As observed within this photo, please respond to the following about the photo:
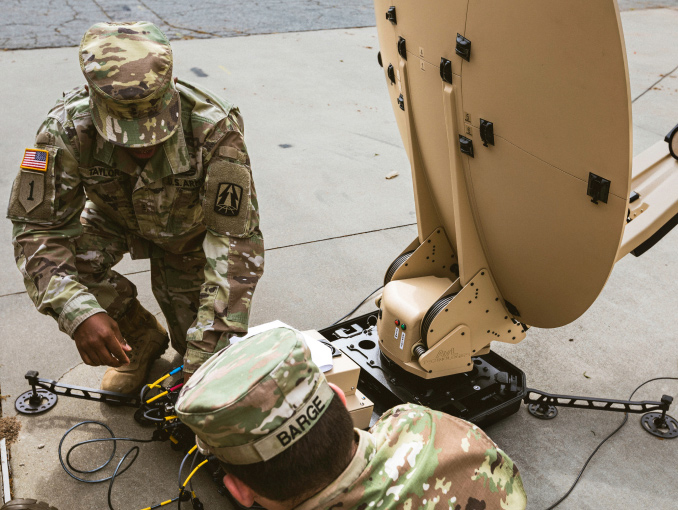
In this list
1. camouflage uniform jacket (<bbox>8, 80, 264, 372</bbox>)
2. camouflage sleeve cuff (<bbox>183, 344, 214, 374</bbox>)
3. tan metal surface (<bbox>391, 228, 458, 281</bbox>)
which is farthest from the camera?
tan metal surface (<bbox>391, 228, 458, 281</bbox>)

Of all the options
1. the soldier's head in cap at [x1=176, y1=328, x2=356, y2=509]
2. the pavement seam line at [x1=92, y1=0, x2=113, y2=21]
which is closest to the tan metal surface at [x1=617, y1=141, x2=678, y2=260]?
the soldier's head in cap at [x1=176, y1=328, x2=356, y2=509]

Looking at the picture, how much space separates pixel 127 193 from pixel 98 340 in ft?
2.19

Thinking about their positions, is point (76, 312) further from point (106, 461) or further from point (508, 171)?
point (508, 171)

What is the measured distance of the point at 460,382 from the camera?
273 cm

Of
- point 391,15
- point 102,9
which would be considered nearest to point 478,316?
point 391,15

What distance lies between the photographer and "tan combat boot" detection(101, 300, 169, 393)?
114 inches

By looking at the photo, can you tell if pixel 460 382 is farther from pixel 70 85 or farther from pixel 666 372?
pixel 70 85

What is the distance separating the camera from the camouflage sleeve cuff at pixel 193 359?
2.27 metres

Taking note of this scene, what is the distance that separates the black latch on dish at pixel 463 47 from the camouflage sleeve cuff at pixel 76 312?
1527 millimetres

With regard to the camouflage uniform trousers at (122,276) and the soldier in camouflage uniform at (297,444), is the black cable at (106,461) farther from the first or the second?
the soldier in camouflage uniform at (297,444)

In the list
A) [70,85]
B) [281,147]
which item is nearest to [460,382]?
[281,147]

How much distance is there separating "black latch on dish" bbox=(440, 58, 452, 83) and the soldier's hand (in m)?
1.45

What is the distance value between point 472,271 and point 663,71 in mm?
6635

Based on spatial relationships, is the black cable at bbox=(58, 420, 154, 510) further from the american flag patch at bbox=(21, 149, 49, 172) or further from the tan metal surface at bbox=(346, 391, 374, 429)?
the american flag patch at bbox=(21, 149, 49, 172)
